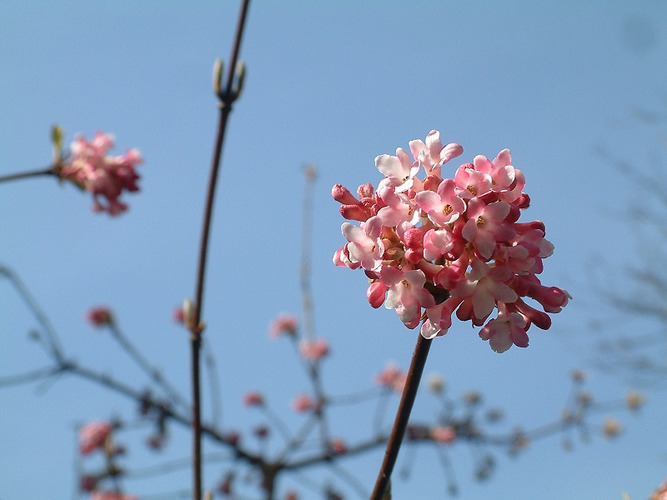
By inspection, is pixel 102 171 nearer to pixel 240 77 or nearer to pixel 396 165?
pixel 240 77

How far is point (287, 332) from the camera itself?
7.48 metres

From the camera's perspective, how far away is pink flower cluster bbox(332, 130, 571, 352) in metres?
1.14

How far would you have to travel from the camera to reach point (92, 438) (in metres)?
5.72

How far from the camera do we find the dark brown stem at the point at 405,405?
1.09 m

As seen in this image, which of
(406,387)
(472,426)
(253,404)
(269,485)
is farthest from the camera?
(253,404)

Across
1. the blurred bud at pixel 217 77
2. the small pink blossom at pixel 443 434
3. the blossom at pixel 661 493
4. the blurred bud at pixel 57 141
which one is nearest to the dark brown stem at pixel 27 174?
the blurred bud at pixel 57 141

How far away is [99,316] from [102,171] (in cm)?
305

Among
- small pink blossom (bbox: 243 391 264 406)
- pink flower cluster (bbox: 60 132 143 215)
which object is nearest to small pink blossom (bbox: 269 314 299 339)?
small pink blossom (bbox: 243 391 264 406)

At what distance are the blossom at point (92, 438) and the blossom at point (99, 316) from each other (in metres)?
0.99

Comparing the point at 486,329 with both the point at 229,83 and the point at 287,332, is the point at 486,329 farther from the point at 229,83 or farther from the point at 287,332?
the point at 287,332

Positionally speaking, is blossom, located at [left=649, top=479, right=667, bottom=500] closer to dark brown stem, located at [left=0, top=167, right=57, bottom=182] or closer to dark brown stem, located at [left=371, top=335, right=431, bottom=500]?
dark brown stem, located at [left=371, top=335, right=431, bottom=500]

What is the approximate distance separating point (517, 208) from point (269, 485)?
11.4ft

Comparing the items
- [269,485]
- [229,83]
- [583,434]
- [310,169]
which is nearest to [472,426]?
[583,434]

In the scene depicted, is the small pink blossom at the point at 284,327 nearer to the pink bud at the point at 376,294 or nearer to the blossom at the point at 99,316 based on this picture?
the blossom at the point at 99,316
